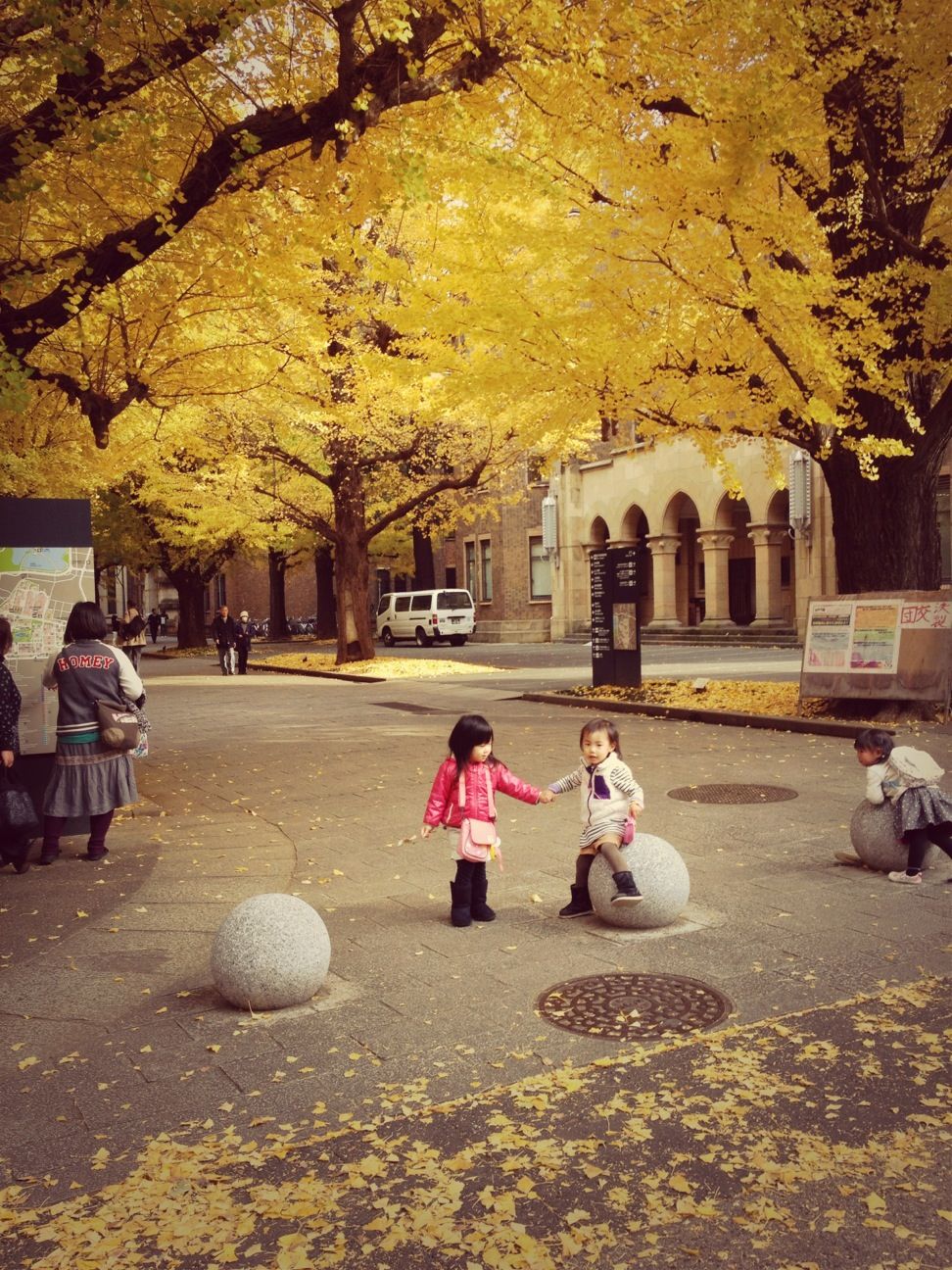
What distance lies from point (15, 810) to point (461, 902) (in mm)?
3127

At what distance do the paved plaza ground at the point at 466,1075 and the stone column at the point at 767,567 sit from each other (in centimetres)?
2677

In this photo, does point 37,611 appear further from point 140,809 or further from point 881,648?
point 881,648


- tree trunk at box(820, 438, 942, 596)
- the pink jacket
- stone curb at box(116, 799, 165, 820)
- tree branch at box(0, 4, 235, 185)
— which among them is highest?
tree branch at box(0, 4, 235, 185)

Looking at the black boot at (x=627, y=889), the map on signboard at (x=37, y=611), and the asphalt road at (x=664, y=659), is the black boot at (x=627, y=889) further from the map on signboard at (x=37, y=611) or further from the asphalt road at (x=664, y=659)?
the asphalt road at (x=664, y=659)

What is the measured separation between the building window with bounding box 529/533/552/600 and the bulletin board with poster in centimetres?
3165

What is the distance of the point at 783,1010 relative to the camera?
473 cm

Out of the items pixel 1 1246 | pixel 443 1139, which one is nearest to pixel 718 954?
pixel 443 1139

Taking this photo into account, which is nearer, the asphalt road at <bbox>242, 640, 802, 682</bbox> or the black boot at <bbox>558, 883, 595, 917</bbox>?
the black boot at <bbox>558, 883, 595, 917</bbox>

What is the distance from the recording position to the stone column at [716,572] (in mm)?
35844

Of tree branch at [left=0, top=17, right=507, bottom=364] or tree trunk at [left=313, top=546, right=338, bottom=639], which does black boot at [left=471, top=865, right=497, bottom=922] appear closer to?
tree branch at [left=0, top=17, right=507, bottom=364]

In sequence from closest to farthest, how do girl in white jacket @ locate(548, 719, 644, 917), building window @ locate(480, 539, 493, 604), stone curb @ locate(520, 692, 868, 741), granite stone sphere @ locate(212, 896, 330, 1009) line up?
granite stone sphere @ locate(212, 896, 330, 1009) < girl in white jacket @ locate(548, 719, 644, 917) < stone curb @ locate(520, 692, 868, 741) < building window @ locate(480, 539, 493, 604)

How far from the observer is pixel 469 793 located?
20.1 ft

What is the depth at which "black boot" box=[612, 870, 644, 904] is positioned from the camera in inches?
229

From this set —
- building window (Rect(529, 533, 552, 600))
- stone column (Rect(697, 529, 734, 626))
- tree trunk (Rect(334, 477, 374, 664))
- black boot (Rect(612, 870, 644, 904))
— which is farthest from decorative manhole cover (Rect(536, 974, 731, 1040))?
building window (Rect(529, 533, 552, 600))
